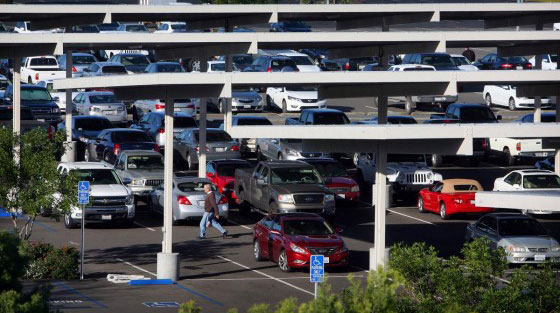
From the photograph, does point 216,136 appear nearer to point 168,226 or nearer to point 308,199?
point 308,199

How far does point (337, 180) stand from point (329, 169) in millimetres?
774

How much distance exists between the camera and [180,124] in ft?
157

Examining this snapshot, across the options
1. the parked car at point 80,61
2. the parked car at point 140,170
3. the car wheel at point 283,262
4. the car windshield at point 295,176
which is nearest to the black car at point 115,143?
the parked car at point 140,170

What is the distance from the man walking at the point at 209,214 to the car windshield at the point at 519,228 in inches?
301

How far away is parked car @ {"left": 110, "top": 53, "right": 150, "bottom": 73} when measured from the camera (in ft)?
197

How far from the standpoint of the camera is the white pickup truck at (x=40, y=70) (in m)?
60.0

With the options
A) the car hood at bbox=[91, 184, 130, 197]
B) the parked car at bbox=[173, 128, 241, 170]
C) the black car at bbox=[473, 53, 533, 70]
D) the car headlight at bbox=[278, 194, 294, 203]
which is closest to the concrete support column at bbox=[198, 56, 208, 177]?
the car hood at bbox=[91, 184, 130, 197]

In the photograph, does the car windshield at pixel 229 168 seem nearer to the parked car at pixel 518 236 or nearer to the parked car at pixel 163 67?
the parked car at pixel 518 236

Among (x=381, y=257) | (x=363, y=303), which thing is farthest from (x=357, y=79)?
(x=363, y=303)

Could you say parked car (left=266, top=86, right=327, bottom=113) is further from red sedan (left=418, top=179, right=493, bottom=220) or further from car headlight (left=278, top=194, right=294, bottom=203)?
car headlight (left=278, top=194, right=294, bottom=203)

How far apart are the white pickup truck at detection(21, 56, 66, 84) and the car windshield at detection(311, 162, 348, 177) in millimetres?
23869

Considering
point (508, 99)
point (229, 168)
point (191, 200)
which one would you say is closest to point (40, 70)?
point (508, 99)

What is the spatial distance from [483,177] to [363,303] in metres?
32.7

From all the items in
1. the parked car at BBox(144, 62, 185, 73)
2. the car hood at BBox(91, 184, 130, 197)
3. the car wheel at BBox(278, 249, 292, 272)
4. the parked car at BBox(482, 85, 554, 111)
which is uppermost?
the parked car at BBox(144, 62, 185, 73)
